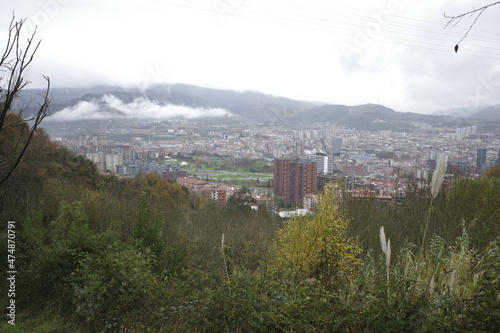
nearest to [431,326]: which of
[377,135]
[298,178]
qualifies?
[298,178]

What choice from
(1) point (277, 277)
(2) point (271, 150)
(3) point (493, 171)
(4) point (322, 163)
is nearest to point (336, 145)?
(2) point (271, 150)

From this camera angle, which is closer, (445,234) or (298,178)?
(445,234)

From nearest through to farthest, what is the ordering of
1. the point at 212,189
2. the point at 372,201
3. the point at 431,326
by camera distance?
the point at 431,326 < the point at 372,201 < the point at 212,189

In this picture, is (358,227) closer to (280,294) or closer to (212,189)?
(280,294)

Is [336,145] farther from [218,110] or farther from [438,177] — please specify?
[438,177]

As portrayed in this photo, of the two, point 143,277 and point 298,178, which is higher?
point 143,277

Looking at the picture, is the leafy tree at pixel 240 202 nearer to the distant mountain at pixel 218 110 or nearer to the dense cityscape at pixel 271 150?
the dense cityscape at pixel 271 150

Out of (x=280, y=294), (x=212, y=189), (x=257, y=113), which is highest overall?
(x=257, y=113)
